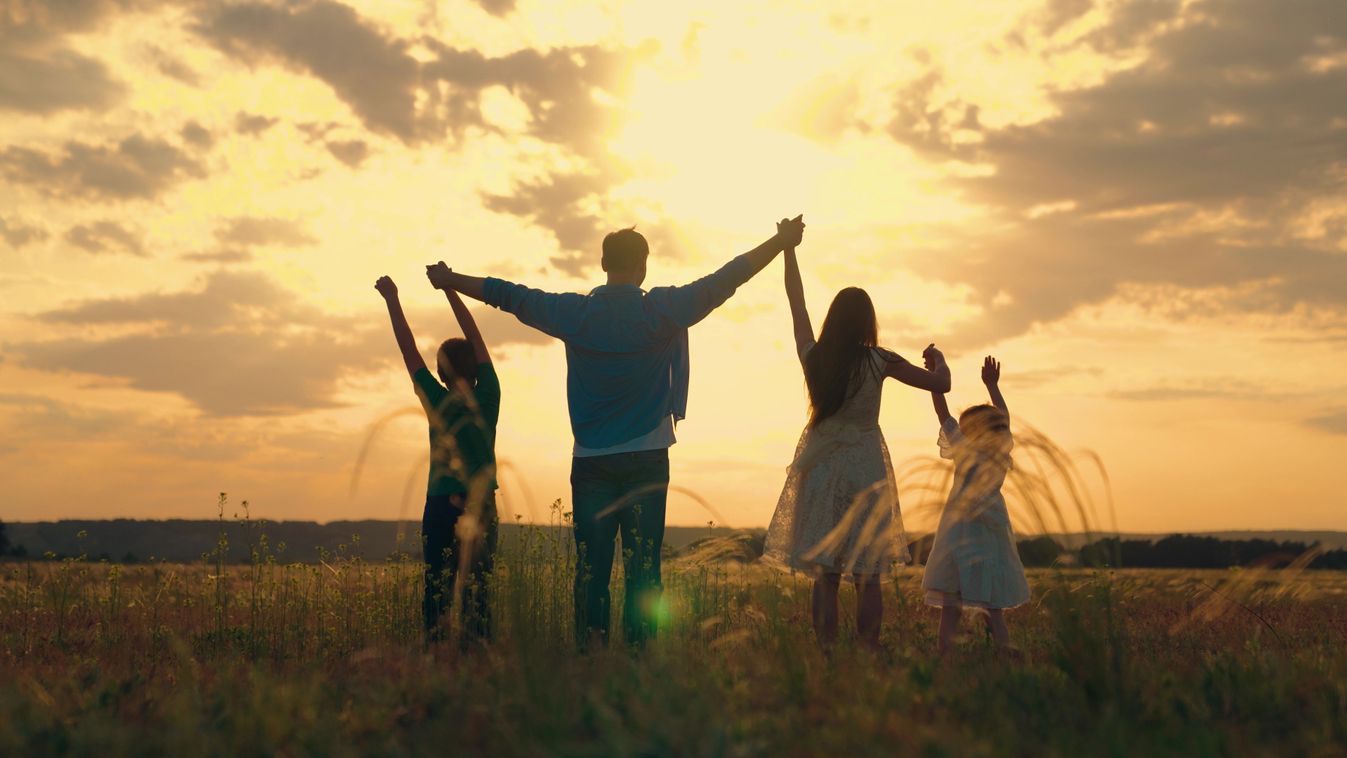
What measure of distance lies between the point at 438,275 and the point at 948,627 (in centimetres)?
381

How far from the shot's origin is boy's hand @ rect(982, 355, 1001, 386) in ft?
24.0

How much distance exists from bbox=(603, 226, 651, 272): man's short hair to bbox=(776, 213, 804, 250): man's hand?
0.81m

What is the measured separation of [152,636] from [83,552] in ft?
2.61

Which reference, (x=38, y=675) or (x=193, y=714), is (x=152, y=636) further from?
(x=193, y=714)

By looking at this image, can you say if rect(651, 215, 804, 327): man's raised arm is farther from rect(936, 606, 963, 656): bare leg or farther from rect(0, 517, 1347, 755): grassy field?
rect(936, 606, 963, 656): bare leg

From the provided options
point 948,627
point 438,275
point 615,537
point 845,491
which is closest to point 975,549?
point 948,627

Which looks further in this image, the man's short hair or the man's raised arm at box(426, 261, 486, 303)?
the man's raised arm at box(426, 261, 486, 303)

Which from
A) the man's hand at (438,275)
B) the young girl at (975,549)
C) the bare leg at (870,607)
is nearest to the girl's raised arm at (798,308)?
the young girl at (975,549)

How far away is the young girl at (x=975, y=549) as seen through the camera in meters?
7.09

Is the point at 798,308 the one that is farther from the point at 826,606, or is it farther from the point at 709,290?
the point at 826,606

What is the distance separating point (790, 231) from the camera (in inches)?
261

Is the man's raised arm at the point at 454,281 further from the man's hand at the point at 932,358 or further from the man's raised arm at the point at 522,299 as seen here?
the man's hand at the point at 932,358

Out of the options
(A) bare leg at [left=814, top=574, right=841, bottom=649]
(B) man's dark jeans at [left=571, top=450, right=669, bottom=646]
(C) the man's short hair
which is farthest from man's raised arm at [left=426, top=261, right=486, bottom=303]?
(A) bare leg at [left=814, top=574, right=841, bottom=649]

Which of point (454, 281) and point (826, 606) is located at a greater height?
point (454, 281)
